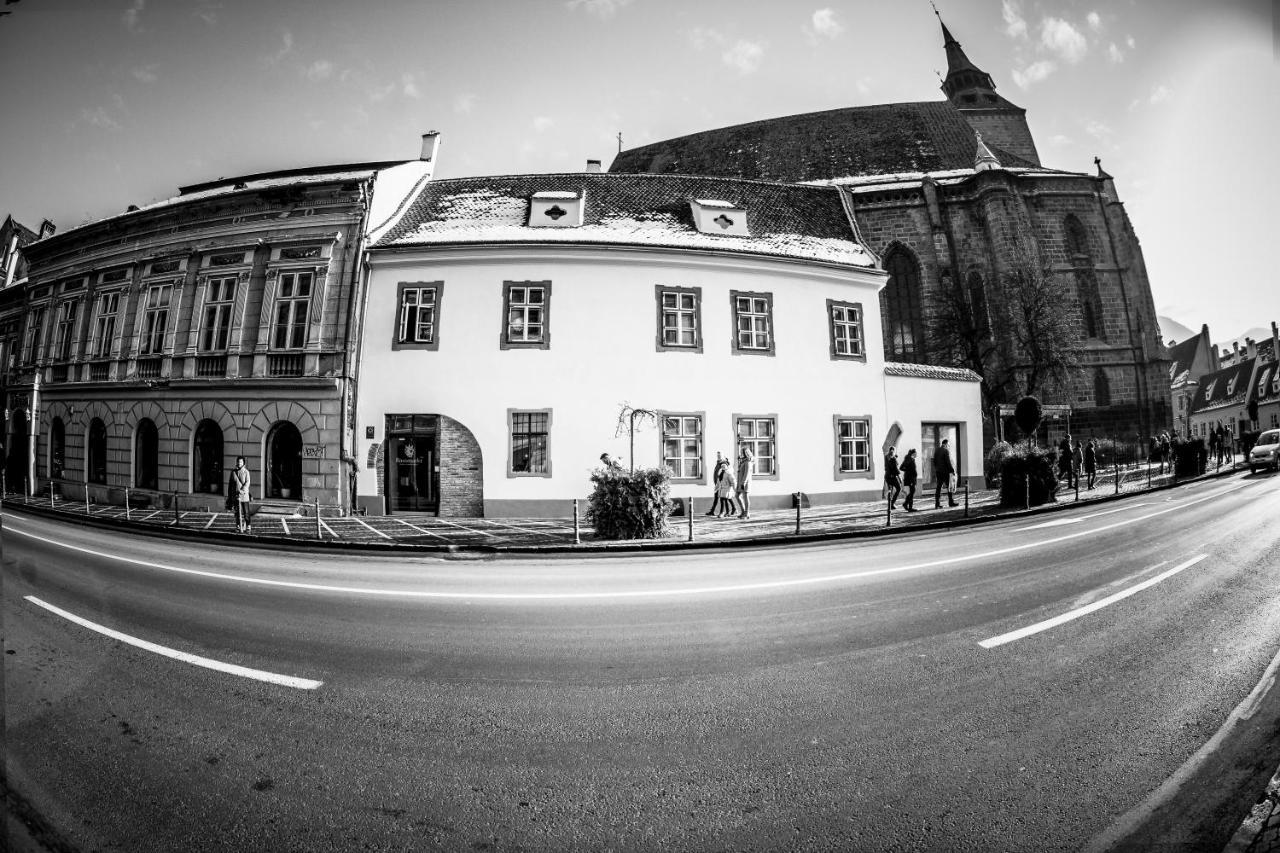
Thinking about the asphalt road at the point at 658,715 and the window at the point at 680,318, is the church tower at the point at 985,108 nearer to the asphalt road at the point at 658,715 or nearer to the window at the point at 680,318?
the window at the point at 680,318

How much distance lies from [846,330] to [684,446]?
7672mm

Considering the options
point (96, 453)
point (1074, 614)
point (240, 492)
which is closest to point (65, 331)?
point (96, 453)

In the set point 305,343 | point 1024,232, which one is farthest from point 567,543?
point 1024,232

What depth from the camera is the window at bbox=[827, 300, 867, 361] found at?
18000 mm

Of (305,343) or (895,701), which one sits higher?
(305,343)

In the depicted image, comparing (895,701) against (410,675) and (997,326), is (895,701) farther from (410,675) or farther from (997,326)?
(997,326)

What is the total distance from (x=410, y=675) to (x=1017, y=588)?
6745 mm

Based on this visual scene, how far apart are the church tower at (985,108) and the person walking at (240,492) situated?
193 ft

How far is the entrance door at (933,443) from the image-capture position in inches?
755

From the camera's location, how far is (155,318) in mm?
14984

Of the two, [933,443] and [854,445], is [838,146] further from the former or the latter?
[854,445]

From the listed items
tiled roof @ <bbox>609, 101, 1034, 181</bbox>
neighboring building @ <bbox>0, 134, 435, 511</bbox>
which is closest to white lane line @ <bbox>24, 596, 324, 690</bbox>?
neighboring building @ <bbox>0, 134, 435, 511</bbox>

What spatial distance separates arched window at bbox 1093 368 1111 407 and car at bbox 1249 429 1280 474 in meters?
6.54

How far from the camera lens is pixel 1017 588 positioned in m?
6.06
